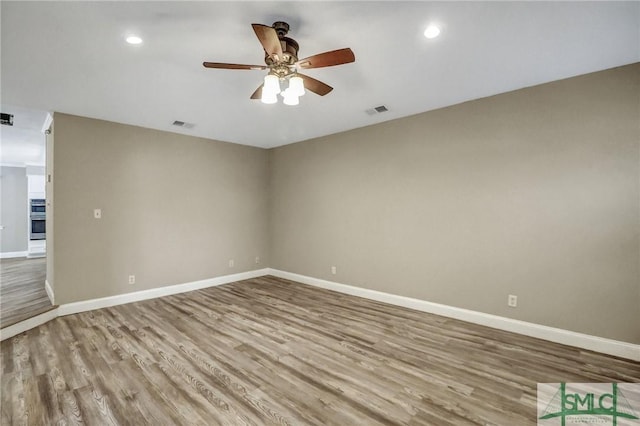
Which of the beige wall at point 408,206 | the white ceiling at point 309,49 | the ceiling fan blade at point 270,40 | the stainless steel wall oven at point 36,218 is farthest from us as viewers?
the stainless steel wall oven at point 36,218

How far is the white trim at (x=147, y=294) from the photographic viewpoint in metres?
3.82

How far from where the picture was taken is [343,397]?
6.87 ft

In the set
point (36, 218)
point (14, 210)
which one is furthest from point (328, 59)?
point (14, 210)

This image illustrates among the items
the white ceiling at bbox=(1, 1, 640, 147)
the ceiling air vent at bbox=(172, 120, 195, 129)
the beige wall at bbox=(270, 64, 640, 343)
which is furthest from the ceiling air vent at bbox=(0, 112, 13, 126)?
the beige wall at bbox=(270, 64, 640, 343)

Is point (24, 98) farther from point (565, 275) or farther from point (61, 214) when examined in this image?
point (565, 275)

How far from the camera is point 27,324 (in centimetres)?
328

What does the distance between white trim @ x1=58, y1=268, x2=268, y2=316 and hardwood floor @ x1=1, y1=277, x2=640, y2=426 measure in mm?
227

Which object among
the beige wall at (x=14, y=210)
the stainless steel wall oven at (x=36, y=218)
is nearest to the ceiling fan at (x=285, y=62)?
the stainless steel wall oven at (x=36, y=218)

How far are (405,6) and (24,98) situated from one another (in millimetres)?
4196

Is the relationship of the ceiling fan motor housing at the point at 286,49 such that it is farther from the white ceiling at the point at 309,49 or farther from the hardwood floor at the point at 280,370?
the hardwood floor at the point at 280,370

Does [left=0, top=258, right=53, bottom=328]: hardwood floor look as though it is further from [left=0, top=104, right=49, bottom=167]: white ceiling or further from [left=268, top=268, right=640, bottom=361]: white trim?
[left=268, top=268, right=640, bottom=361]: white trim

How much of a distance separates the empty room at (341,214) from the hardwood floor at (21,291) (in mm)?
62

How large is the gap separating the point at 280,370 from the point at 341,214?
2850 mm

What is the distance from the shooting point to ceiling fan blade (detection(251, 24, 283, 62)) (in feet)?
5.55
